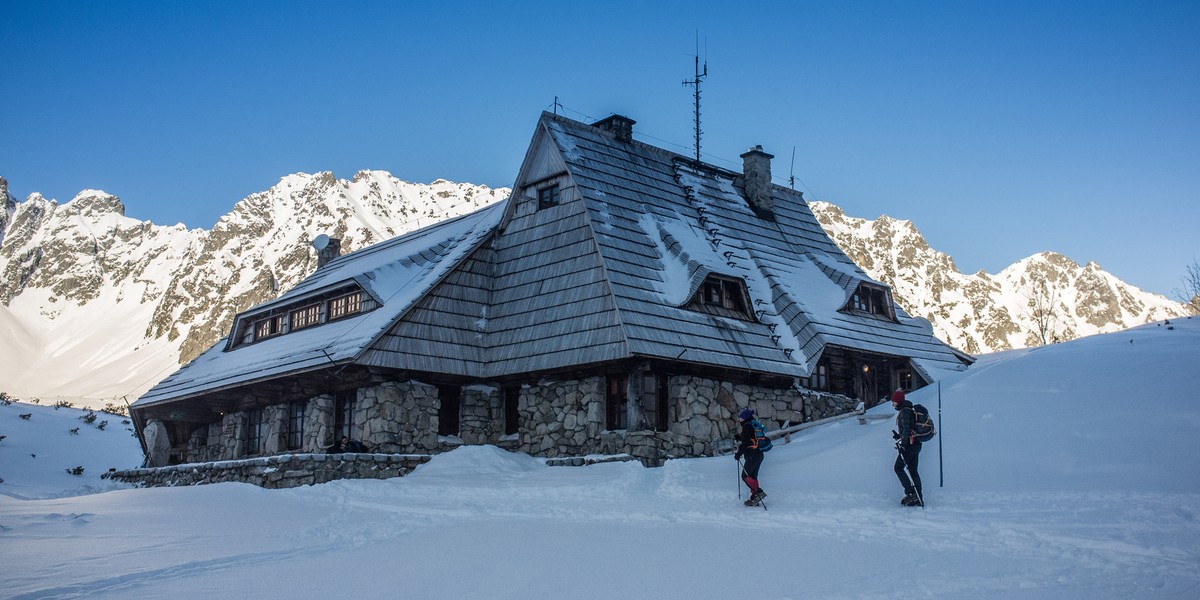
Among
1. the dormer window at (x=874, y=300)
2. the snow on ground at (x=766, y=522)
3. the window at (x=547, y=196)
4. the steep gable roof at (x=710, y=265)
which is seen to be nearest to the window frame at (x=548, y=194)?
the window at (x=547, y=196)

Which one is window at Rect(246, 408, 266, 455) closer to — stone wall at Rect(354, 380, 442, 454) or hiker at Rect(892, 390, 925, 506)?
stone wall at Rect(354, 380, 442, 454)

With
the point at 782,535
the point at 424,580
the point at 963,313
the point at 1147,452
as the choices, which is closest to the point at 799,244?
the point at 1147,452

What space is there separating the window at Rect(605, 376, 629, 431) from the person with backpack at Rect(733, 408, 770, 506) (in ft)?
21.6

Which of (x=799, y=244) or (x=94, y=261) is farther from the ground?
(x=94, y=261)

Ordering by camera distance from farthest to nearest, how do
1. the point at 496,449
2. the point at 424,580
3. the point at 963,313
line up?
the point at 963,313 → the point at 496,449 → the point at 424,580

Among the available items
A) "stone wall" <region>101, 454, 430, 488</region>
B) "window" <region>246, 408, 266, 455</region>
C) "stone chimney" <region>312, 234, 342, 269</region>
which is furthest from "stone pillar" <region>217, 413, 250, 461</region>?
"stone chimney" <region>312, 234, 342, 269</region>

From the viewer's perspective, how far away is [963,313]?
13262 cm

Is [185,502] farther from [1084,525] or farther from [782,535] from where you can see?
[1084,525]

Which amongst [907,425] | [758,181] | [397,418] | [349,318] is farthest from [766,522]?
[758,181]

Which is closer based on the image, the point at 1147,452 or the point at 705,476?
the point at 1147,452

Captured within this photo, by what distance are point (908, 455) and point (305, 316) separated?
17.4 meters

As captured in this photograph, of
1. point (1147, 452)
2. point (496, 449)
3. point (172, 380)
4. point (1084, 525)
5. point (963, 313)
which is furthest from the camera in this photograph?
point (963, 313)

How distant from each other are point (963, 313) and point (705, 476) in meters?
124

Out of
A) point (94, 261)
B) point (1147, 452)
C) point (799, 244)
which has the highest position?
point (94, 261)
